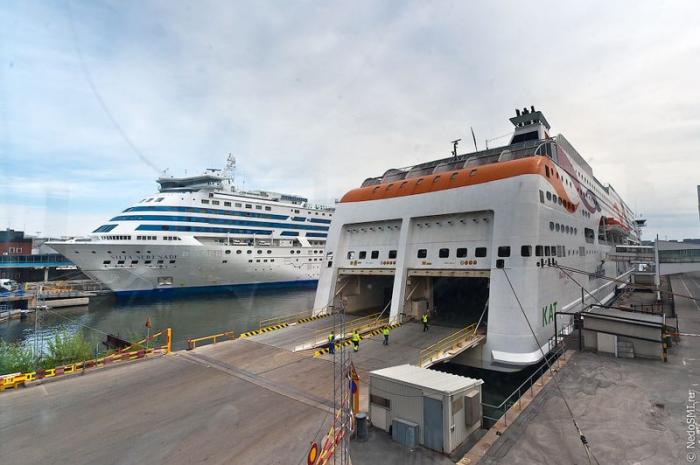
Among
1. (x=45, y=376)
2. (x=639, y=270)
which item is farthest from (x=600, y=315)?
(x=639, y=270)

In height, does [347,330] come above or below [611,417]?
above

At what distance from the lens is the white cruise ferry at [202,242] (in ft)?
124

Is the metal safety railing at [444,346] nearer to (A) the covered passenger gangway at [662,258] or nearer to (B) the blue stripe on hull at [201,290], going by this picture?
(A) the covered passenger gangway at [662,258]

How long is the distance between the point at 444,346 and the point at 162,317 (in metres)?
25.6

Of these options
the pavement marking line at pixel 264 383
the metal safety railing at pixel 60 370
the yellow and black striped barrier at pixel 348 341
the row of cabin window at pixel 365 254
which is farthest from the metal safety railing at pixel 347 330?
the metal safety railing at pixel 60 370

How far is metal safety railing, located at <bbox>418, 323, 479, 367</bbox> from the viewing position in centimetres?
1093

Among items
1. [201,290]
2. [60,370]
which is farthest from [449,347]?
[201,290]

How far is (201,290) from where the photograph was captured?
139ft

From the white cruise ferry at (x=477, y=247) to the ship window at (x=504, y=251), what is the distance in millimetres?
37

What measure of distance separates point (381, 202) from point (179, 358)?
1108 cm

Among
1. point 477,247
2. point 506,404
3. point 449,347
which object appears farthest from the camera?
point 477,247

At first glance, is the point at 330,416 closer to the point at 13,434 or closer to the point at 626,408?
the point at 13,434

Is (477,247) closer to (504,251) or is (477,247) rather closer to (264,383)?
(504,251)

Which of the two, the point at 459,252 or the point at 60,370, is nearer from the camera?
the point at 60,370
